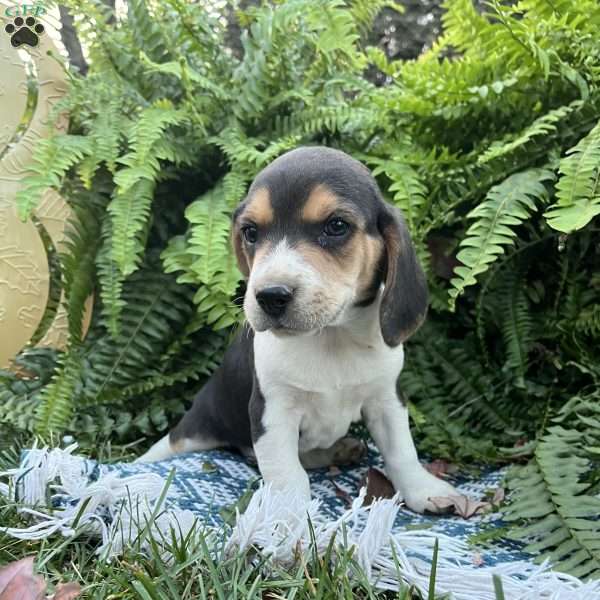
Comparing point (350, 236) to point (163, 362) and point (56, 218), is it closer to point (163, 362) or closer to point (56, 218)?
point (163, 362)

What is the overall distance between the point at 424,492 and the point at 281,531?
3.09ft

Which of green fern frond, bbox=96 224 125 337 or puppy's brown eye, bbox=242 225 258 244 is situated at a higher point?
puppy's brown eye, bbox=242 225 258 244

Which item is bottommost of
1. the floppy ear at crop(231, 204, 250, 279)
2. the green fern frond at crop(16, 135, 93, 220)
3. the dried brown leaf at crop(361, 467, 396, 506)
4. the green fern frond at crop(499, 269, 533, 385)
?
the dried brown leaf at crop(361, 467, 396, 506)

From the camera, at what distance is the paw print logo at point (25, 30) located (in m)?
4.36

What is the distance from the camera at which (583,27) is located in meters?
3.89

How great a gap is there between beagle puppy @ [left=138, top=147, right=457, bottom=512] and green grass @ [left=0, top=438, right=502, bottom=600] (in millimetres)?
618

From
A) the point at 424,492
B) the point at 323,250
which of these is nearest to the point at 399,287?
the point at 323,250

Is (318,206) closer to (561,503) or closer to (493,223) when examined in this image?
(493,223)

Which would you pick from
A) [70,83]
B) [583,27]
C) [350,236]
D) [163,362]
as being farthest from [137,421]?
[583,27]

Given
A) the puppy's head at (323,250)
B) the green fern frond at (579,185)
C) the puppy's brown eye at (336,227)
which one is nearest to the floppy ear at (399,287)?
the puppy's head at (323,250)

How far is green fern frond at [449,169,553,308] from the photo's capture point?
128 inches

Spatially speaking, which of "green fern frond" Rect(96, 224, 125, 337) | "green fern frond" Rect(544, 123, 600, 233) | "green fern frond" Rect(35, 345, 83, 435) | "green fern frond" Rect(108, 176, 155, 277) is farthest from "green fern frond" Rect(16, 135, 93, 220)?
"green fern frond" Rect(544, 123, 600, 233)

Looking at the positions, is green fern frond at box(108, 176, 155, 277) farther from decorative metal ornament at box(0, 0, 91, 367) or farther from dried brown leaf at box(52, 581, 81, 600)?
dried brown leaf at box(52, 581, 81, 600)

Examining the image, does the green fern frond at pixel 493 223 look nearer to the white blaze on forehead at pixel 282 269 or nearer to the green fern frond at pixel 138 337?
the white blaze on forehead at pixel 282 269
